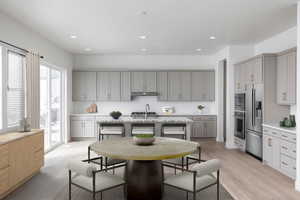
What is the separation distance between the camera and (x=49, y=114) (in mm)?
6320

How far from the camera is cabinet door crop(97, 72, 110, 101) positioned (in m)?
7.92

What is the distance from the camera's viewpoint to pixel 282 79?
482 cm

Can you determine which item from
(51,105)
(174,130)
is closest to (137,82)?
(51,105)

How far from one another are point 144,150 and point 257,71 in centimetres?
363

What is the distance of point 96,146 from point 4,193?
143 centimetres

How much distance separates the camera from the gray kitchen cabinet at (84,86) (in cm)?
790

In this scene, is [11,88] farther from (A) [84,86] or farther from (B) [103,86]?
(B) [103,86]

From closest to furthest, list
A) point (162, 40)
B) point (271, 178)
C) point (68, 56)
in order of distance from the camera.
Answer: point (271, 178) → point (162, 40) → point (68, 56)

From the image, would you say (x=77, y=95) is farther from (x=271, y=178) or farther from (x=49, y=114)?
(x=271, y=178)

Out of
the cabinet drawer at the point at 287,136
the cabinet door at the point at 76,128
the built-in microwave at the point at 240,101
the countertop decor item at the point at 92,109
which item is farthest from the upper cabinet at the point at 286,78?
the cabinet door at the point at 76,128

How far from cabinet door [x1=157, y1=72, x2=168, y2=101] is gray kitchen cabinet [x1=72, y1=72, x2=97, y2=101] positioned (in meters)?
2.13

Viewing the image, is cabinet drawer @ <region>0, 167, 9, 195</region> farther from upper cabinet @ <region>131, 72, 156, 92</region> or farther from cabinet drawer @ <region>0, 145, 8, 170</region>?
upper cabinet @ <region>131, 72, 156, 92</region>

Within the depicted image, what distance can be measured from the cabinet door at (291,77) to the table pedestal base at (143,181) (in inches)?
119

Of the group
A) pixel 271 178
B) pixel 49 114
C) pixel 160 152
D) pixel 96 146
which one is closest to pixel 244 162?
pixel 271 178
